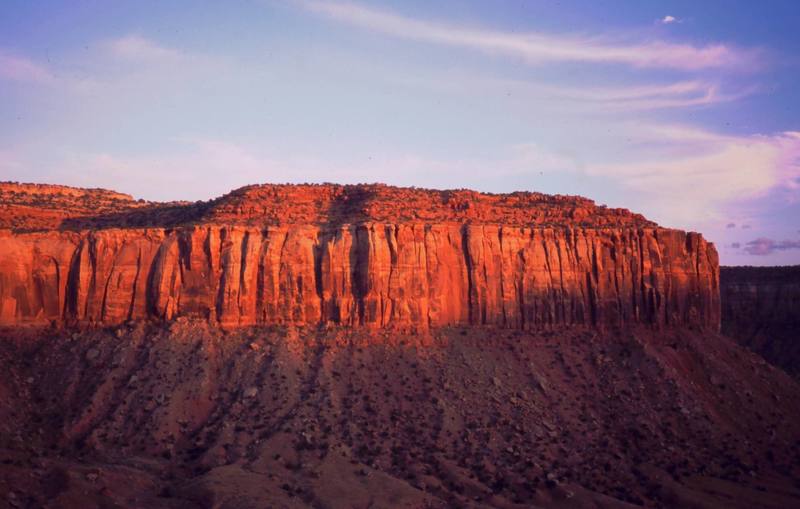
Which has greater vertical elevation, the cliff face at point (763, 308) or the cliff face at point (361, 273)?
the cliff face at point (361, 273)

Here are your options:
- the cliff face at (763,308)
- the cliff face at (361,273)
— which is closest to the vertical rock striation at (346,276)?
the cliff face at (361,273)

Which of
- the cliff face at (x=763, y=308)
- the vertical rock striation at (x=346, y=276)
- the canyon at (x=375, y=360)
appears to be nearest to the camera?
the canyon at (x=375, y=360)

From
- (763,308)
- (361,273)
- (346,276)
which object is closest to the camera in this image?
(346,276)

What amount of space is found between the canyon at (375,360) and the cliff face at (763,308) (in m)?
29.4

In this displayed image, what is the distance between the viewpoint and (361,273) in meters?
48.2

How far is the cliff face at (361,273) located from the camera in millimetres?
46156

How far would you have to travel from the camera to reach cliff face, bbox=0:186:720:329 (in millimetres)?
46156

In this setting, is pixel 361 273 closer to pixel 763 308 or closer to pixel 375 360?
pixel 375 360

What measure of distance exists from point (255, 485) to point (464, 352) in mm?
17246

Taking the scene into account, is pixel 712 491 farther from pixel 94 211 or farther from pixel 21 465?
pixel 94 211

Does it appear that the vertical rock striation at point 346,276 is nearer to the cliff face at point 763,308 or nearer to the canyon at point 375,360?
the canyon at point 375,360

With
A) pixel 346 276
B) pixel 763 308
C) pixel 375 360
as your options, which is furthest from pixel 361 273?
pixel 763 308

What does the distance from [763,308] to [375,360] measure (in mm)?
57155

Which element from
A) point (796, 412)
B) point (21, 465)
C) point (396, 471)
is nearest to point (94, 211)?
point (21, 465)
